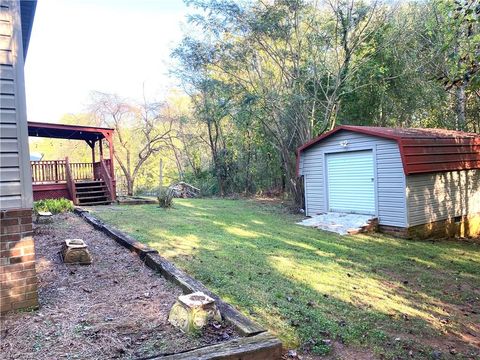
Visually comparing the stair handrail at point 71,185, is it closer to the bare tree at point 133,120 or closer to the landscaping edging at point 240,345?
the bare tree at point 133,120

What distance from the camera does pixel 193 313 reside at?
280cm

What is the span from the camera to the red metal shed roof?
848 cm

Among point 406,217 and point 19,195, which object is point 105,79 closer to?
point 406,217

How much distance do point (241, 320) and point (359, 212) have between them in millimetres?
7527

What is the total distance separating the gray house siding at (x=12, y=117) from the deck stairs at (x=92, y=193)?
1003 centimetres

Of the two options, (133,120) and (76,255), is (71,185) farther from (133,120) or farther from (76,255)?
(133,120)

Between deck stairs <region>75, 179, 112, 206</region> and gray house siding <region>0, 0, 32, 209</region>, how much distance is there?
32.9 ft

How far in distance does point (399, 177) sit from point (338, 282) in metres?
4.84

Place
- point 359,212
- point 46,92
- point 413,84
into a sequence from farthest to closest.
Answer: point 46,92, point 413,84, point 359,212

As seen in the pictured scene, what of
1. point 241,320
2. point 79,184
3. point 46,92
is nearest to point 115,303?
point 241,320

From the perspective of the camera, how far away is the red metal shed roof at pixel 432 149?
8.48 meters

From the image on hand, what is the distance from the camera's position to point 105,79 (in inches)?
1056

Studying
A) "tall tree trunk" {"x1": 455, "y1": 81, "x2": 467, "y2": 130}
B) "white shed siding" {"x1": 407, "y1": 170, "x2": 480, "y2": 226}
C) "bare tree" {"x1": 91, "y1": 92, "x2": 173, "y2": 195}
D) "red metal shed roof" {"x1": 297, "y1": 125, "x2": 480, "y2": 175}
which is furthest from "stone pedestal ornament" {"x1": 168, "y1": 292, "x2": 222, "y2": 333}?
"bare tree" {"x1": 91, "y1": 92, "x2": 173, "y2": 195}

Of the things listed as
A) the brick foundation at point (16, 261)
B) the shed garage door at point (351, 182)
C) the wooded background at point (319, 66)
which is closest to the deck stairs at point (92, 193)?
the wooded background at point (319, 66)
